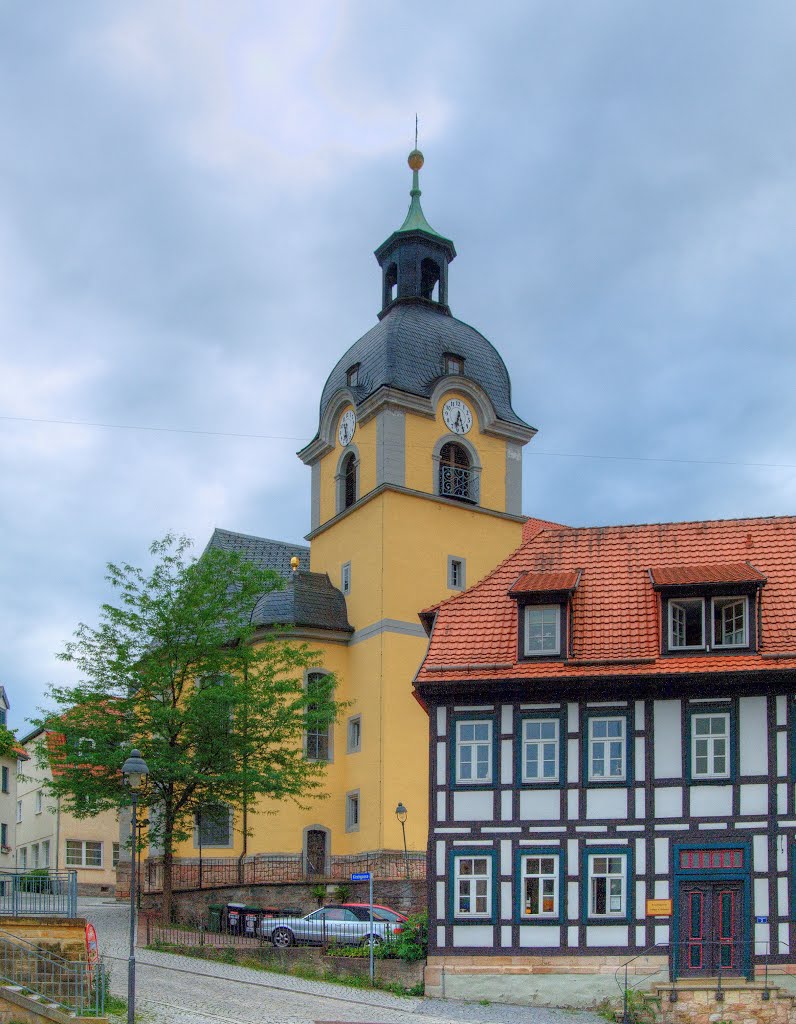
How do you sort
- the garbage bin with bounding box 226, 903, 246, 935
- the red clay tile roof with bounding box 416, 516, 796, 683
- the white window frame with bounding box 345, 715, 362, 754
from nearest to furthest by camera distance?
the red clay tile roof with bounding box 416, 516, 796, 683
the garbage bin with bounding box 226, 903, 246, 935
the white window frame with bounding box 345, 715, 362, 754

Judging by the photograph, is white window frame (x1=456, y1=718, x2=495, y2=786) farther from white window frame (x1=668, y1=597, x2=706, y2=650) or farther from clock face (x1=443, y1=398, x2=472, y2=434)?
clock face (x1=443, y1=398, x2=472, y2=434)

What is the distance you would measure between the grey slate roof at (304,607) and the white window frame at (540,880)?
18.0 meters

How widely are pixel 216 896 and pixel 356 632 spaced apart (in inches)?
429

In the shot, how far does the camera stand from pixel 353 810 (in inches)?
1810

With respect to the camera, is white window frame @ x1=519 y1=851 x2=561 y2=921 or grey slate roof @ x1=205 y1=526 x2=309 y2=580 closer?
white window frame @ x1=519 y1=851 x2=561 y2=921

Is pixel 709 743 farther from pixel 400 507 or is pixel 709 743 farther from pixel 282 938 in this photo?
pixel 400 507

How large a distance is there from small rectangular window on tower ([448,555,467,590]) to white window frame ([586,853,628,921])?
63.4ft

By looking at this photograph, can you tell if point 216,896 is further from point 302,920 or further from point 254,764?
point 302,920

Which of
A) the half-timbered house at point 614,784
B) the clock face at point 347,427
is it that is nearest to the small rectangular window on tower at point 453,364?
the clock face at point 347,427

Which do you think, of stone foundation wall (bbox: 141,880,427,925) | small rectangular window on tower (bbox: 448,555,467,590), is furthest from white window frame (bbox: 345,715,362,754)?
stone foundation wall (bbox: 141,880,427,925)

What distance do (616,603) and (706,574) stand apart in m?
2.04

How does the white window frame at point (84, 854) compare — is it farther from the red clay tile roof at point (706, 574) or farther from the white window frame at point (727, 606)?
the white window frame at point (727, 606)

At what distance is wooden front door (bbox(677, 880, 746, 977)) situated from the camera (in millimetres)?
28516

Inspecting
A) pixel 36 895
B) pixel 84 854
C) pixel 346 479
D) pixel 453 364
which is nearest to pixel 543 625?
pixel 36 895
